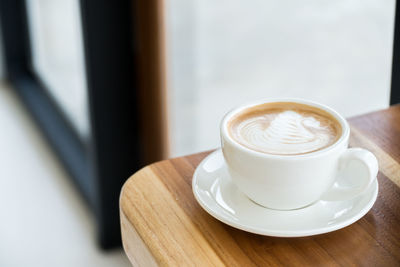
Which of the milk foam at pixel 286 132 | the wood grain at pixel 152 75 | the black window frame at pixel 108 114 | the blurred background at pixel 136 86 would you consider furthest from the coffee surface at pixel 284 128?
the black window frame at pixel 108 114

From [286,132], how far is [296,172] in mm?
40

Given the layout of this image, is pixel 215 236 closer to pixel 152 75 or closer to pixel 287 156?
pixel 287 156

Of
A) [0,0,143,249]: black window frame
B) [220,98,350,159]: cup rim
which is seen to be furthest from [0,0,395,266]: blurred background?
[220,98,350,159]: cup rim

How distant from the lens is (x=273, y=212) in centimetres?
46

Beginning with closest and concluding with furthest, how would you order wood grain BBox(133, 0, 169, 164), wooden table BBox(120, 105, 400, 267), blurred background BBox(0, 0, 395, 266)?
wooden table BBox(120, 105, 400, 267) → blurred background BBox(0, 0, 395, 266) → wood grain BBox(133, 0, 169, 164)

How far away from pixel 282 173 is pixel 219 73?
0.75 m

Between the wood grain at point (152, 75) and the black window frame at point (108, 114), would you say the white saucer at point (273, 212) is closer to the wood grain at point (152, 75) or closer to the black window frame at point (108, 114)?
the wood grain at point (152, 75)

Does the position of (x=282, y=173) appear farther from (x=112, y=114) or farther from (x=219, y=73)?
(x=112, y=114)

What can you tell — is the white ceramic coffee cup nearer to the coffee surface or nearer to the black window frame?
the coffee surface

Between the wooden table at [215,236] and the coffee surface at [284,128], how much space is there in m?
0.06

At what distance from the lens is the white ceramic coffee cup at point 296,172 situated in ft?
1.42

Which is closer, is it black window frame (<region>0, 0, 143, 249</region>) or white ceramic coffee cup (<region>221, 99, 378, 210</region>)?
white ceramic coffee cup (<region>221, 99, 378, 210</region>)

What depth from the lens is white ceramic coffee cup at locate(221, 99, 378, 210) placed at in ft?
1.42

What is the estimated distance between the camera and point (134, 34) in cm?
132
